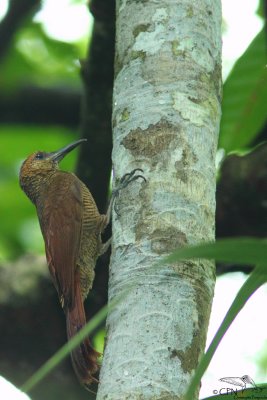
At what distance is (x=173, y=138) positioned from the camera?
8.39 feet

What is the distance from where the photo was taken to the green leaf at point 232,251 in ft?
4.78

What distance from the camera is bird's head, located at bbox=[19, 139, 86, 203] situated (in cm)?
524

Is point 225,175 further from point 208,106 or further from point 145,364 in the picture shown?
point 145,364

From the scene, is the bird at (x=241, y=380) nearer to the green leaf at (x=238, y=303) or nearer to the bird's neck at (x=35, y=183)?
the green leaf at (x=238, y=303)

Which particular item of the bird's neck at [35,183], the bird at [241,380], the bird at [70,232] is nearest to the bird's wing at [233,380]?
the bird at [241,380]

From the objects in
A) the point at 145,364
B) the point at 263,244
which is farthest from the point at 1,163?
the point at 263,244

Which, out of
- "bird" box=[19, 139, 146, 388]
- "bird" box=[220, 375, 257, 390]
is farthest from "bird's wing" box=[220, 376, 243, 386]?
"bird" box=[19, 139, 146, 388]

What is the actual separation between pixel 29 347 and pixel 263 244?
11.1ft

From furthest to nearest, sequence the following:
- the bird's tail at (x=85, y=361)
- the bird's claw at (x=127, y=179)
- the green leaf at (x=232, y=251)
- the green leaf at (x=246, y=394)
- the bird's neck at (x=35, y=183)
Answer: the bird's neck at (x=35, y=183)
the bird's tail at (x=85, y=361)
the bird's claw at (x=127, y=179)
the green leaf at (x=246, y=394)
the green leaf at (x=232, y=251)

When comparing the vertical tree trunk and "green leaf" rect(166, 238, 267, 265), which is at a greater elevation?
the vertical tree trunk

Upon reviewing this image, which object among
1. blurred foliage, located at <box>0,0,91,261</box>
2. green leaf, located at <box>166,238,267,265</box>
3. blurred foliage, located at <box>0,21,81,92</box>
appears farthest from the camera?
blurred foliage, located at <box>0,0,91,261</box>

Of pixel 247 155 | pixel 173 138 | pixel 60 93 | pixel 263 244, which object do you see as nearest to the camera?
pixel 263 244

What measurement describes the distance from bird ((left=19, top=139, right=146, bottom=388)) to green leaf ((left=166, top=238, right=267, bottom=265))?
1.97 meters

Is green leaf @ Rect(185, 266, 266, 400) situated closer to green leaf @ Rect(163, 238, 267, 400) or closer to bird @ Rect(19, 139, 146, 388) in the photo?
green leaf @ Rect(163, 238, 267, 400)
